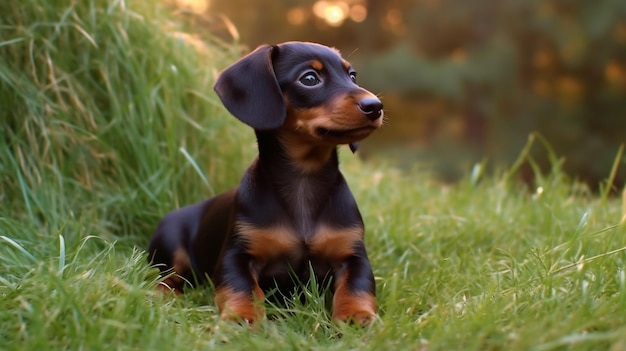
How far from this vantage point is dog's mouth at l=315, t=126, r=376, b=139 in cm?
287

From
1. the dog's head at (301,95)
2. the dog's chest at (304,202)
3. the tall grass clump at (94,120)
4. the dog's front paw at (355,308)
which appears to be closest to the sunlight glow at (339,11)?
the tall grass clump at (94,120)

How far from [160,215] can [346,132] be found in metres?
1.67

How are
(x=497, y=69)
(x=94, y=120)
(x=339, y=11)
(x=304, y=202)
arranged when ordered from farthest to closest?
(x=339, y=11) < (x=497, y=69) < (x=94, y=120) < (x=304, y=202)

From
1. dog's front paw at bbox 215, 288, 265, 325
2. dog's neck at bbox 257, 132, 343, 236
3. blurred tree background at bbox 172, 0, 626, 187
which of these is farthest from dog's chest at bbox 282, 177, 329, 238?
blurred tree background at bbox 172, 0, 626, 187

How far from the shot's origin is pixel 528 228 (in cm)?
443

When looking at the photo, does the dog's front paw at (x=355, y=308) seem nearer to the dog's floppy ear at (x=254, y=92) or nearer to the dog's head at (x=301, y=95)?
the dog's head at (x=301, y=95)

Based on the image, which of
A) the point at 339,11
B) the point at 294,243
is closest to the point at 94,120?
the point at 294,243

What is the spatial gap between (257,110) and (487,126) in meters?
15.5

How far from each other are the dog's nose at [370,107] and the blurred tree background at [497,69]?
1309 cm

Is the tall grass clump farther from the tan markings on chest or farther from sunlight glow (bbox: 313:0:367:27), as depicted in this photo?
sunlight glow (bbox: 313:0:367:27)

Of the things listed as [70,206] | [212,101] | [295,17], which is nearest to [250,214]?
[70,206]

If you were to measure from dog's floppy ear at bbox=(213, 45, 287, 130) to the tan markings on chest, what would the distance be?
0.42m

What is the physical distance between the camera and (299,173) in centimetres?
321

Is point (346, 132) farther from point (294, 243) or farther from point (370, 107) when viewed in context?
point (294, 243)
